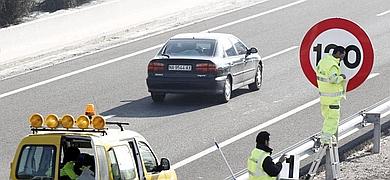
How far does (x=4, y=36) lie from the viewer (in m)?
28.9

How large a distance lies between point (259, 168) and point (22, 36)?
19.4m

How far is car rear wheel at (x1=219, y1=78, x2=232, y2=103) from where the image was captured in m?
23.5

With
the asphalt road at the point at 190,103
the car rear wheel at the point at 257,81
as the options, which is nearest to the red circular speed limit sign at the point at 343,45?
the asphalt road at the point at 190,103

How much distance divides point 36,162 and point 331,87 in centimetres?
341

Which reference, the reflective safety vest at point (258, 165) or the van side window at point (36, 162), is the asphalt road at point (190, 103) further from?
the van side window at point (36, 162)

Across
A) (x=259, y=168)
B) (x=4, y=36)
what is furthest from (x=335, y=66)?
(x=4, y=36)

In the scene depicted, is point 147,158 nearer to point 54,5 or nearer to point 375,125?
point 375,125

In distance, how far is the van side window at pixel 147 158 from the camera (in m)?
11.6

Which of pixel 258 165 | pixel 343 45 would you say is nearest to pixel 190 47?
pixel 343 45

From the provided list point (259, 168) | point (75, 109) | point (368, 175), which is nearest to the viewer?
point (259, 168)

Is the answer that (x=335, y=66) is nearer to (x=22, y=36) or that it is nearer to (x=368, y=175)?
(x=368, y=175)

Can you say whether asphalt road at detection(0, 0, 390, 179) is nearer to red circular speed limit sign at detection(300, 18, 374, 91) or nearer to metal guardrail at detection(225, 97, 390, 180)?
metal guardrail at detection(225, 97, 390, 180)

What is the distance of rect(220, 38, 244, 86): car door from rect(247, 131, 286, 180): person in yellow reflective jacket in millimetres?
12708

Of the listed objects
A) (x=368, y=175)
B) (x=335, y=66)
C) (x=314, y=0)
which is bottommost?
(x=314, y=0)
